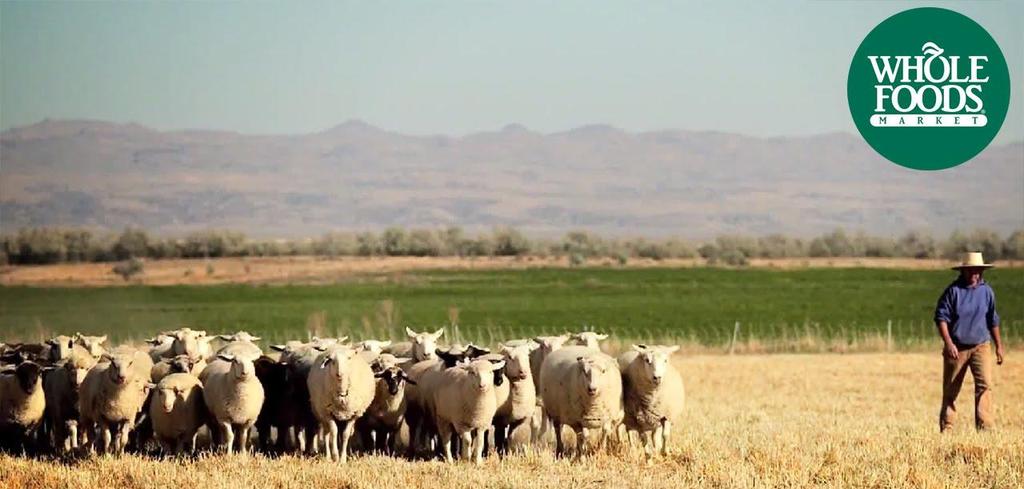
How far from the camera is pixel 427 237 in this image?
389 feet

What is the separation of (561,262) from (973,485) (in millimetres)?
91221

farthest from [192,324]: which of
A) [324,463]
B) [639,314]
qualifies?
[324,463]

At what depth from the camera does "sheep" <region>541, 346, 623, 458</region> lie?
1655cm

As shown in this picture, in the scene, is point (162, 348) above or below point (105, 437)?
above

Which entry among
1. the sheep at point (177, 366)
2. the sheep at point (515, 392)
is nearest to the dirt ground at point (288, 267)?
the sheep at point (177, 366)

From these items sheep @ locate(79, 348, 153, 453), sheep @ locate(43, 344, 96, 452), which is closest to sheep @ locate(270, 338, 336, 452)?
sheep @ locate(79, 348, 153, 453)

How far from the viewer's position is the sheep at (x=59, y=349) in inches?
770

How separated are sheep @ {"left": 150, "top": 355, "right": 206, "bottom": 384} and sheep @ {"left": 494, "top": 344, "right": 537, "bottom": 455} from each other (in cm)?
430

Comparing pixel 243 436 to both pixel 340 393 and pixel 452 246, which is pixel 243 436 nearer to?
pixel 340 393

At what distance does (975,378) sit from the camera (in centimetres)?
1800

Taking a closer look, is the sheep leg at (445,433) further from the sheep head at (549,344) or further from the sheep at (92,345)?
the sheep at (92,345)

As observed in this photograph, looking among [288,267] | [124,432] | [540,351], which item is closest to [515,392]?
[540,351]

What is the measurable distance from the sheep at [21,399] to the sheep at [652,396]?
24.7 feet

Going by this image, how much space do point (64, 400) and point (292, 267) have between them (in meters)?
76.1
